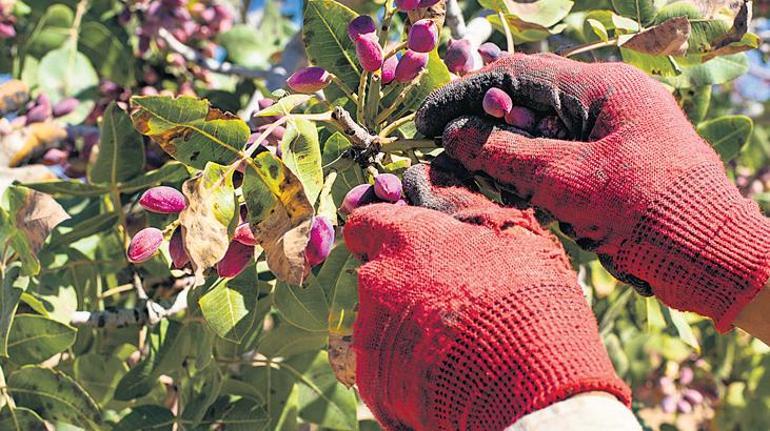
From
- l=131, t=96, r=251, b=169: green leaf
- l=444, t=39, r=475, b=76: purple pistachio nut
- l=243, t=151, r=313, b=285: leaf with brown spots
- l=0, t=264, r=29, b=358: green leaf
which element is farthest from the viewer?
l=0, t=264, r=29, b=358: green leaf

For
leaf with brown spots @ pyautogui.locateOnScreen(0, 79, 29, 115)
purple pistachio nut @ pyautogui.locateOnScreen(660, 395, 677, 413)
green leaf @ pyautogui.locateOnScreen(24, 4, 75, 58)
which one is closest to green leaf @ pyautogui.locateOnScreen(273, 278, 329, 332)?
leaf with brown spots @ pyautogui.locateOnScreen(0, 79, 29, 115)

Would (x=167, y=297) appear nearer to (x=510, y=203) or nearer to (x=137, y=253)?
(x=137, y=253)

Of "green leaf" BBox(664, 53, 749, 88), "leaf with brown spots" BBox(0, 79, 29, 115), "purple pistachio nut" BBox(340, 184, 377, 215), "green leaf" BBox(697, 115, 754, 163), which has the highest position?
"purple pistachio nut" BBox(340, 184, 377, 215)

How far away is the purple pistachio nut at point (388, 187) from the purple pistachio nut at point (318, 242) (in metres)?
0.08

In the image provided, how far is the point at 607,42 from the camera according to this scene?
1.56 meters

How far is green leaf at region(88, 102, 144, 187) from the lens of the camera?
1722 millimetres

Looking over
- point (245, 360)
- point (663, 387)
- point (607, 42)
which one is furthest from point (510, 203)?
point (663, 387)

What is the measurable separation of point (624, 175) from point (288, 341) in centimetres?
78

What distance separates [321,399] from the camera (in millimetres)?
1803

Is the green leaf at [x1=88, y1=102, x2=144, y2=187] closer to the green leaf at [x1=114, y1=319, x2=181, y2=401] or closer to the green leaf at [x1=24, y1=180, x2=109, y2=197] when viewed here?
the green leaf at [x1=24, y1=180, x2=109, y2=197]

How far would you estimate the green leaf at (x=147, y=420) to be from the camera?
169cm

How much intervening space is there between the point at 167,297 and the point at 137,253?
2.47 ft

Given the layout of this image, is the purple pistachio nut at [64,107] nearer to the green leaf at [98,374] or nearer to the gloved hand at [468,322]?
the green leaf at [98,374]

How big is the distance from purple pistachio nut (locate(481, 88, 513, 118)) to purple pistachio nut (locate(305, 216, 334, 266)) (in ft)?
0.77
